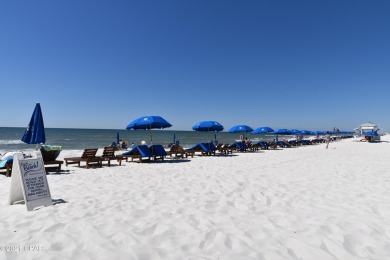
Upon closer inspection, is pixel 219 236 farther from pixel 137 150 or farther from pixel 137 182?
pixel 137 150

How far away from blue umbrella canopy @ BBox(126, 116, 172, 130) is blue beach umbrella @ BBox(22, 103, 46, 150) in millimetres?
4849

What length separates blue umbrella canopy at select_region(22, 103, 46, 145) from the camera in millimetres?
6480

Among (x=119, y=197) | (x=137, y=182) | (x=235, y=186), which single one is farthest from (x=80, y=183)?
(x=235, y=186)

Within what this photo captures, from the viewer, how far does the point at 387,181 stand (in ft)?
22.6

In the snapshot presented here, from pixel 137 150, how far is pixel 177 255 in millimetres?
9135

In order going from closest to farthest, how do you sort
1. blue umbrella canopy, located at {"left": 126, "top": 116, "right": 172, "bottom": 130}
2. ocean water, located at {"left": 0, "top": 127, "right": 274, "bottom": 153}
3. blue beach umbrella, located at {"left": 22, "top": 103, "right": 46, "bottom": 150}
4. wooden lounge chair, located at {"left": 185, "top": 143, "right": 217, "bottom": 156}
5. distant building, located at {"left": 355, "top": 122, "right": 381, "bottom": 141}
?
blue beach umbrella, located at {"left": 22, "top": 103, "right": 46, "bottom": 150} < blue umbrella canopy, located at {"left": 126, "top": 116, "right": 172, "bottom": 130} < wooden lounge chair, located at {"left": 185, "top": 143, "right": 217, "bottom": 156} < ocean water, located at {"left": 0, "top": 127, "right": 274, "bottom": 153} < distant building, located at {"left": 355, "top": 122, "right": 381, "bottom": 141}

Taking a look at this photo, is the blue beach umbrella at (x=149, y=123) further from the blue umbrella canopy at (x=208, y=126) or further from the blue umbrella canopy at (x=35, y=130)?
the blue umbrella canopy at (x=35, y=130)

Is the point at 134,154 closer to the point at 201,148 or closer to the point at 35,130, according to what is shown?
the point at 201,148

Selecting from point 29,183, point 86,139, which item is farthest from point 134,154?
point 86,139

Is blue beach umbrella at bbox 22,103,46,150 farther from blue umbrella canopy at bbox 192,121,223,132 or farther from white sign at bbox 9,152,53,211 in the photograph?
blue umbrella canopy at bbox 192,121,223,132

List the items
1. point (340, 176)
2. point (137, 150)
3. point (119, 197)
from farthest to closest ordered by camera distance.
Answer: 1. point (137, 150)
2. point (340, 176)
3. point (119, 197)

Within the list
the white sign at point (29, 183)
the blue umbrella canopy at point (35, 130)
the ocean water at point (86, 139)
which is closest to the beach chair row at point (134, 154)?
the ocean water at point (86, 139)

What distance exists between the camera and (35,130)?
654cm

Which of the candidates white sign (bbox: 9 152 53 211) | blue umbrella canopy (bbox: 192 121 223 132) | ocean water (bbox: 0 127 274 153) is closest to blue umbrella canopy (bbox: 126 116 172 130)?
blue umbrella canopy (bbox: 192 121 223 132)
